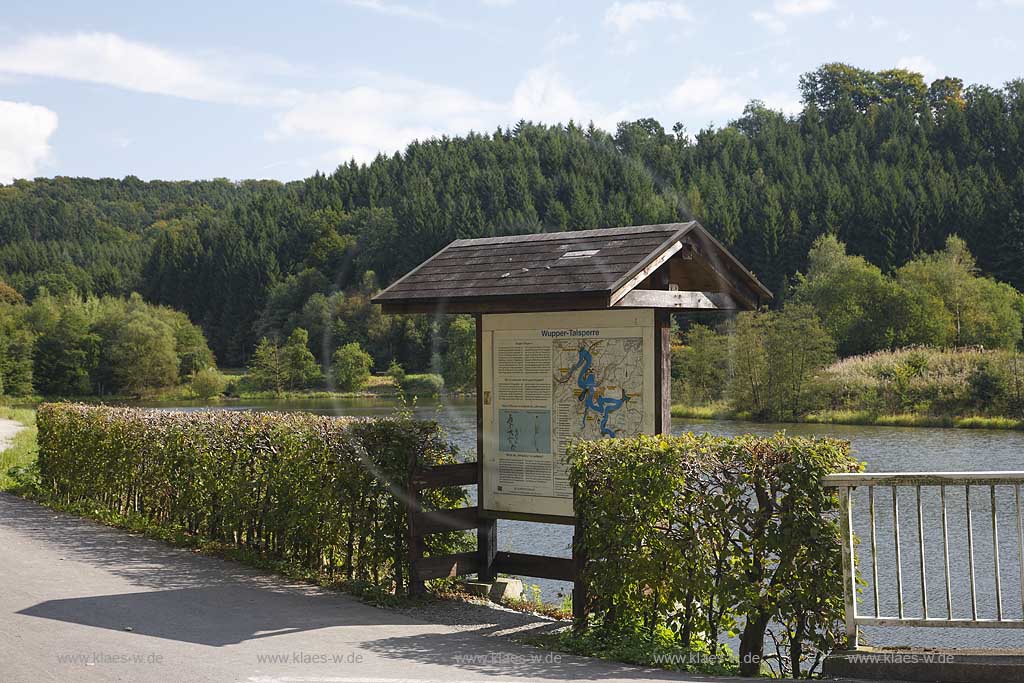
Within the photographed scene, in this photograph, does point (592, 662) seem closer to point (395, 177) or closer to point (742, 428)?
point (742, 428)

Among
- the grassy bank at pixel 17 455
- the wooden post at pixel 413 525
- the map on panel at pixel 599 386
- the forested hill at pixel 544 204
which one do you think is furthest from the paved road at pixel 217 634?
the forested hill at pixel 544 204

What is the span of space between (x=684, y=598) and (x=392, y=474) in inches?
118

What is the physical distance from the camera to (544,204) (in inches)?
2290

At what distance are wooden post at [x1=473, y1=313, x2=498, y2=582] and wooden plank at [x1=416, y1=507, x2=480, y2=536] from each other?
9cm

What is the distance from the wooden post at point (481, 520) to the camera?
966 centimetres

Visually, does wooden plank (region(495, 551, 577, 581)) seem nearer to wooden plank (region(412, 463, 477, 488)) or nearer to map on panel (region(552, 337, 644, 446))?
wooden plank (region(412, 463, 477, 488))

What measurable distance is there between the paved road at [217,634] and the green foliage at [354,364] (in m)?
27.6

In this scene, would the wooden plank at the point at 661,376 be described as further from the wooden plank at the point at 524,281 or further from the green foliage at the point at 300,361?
the green foliage at the point at 300,361

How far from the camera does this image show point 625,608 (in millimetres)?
Result: 7559

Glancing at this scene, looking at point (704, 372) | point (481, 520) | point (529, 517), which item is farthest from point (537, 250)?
point (704, 372)

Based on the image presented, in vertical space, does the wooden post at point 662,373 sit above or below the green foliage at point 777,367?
below

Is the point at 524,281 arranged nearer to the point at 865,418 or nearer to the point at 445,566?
the point at 445,566

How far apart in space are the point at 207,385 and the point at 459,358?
63.7 meters

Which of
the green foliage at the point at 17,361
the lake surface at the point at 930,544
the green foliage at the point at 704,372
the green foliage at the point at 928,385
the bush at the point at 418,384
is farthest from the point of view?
the green foliage at the point at 17,361
